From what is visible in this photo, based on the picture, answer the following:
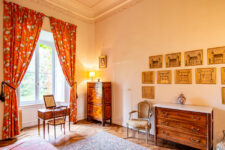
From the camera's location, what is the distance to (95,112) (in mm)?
4445

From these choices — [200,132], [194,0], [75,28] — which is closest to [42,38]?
[75,28]

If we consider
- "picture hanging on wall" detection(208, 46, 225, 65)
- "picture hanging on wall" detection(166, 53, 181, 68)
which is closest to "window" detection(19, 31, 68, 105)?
"picture hanging on wall" detection(166, 53, 181, 68)

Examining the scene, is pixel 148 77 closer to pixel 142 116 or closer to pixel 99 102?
pixel 142 116

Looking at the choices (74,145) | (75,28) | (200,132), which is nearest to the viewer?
(200,132)

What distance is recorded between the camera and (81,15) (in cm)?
484

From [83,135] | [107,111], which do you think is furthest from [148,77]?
[83,135]

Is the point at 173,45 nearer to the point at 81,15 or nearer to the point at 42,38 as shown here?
the point at 81,15

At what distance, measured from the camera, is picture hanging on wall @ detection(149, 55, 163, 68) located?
135 inches

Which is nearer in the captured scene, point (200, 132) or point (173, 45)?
point (200, 132)

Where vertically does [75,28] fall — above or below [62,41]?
above

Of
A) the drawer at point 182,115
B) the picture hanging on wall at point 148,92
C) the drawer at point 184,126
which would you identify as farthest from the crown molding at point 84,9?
the drawer at point 184,126

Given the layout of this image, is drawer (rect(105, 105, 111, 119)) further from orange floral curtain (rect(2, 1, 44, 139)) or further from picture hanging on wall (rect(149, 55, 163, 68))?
orange floral curtain (rect(2, 1, 44, 139))

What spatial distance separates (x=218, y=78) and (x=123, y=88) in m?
2.43

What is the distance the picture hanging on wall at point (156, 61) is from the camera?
344cm
